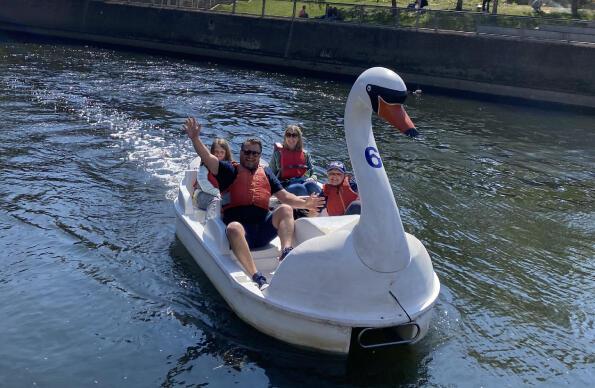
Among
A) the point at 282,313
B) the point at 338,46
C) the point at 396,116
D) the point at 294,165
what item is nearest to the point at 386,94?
the point at 396,116

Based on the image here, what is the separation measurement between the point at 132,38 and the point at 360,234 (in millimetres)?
27349

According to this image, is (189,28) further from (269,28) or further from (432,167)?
(432,167)

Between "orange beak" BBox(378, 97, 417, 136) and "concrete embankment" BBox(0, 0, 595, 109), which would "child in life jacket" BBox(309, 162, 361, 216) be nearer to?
"orange beak" BBox(378, 97, 417, 136)

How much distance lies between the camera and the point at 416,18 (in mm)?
26328

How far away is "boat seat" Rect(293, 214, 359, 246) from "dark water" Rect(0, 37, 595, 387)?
1.11 meters

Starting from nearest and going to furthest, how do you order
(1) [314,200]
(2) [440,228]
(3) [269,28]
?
(1) [314,200]
(2) [440,228]
(3) [269,28]

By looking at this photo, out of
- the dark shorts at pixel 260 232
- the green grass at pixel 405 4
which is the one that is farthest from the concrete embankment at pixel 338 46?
the dark shorts at pixel 260 232

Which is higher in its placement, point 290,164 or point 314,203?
point 290,164

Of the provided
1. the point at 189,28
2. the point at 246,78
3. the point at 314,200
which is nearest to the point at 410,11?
the point at 246,78

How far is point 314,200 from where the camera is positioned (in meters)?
7.86

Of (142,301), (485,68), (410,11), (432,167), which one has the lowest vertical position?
(142,301)

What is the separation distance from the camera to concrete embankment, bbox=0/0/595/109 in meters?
23.5

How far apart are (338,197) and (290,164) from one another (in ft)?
4.47

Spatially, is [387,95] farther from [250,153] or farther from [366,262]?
[250,153]
